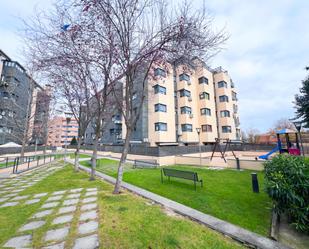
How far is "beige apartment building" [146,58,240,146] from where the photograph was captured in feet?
81.4

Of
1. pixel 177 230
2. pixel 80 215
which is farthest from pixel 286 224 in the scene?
pixel 80 215

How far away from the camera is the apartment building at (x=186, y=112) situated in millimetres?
24812

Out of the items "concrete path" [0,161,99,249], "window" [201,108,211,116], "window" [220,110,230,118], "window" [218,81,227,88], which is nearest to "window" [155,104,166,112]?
"window" [201,108,211,116]

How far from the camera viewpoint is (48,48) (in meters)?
6.48

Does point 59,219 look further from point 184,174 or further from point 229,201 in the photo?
point 229,201

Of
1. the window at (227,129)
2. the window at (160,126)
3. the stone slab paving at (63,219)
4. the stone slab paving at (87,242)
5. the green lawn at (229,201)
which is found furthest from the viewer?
the window at (227,129)

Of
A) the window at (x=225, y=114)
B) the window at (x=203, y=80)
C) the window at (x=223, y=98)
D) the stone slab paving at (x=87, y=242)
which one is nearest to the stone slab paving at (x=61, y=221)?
the stone slab paving at (x=87, y=242)

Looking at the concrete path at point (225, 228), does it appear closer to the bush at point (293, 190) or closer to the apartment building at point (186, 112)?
the bush at point (293, 190)

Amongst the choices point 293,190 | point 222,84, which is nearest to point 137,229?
point 293,190

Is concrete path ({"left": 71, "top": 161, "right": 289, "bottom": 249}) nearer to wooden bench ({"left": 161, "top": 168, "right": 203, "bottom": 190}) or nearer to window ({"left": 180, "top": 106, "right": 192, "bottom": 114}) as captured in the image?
wooden bench ({"left": 161, "top": 168, "right": 203, "bottom": 190})

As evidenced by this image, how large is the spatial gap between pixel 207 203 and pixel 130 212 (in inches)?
110

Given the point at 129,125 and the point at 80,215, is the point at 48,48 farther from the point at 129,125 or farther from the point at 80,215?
the point at 80,215

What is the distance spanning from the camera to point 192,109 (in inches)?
1158

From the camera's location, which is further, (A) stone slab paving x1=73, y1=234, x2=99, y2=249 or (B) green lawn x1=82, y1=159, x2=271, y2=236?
(B) green lawn x1=82, y1=159, x2=271, y2=236
